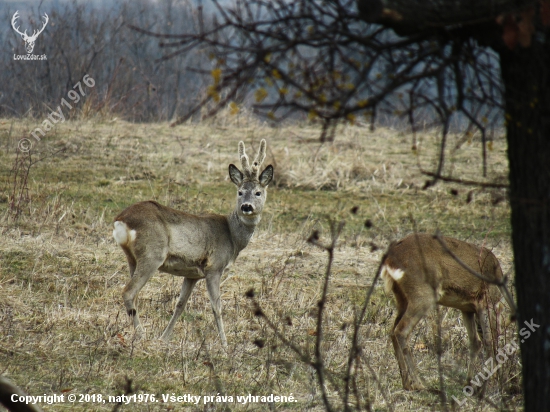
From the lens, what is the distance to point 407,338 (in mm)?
6281

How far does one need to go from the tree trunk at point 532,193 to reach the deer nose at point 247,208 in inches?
206

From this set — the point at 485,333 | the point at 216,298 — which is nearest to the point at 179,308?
the point at 216,298

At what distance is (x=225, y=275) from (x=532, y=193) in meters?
6.55

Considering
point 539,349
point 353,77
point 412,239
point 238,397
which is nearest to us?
point 353,77

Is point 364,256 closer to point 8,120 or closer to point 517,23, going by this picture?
point 517,23

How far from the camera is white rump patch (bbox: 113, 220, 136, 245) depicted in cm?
729

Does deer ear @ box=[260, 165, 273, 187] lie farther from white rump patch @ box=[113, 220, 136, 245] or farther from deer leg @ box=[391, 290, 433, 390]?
deer leg @ box=[391, 290, 433, 390]

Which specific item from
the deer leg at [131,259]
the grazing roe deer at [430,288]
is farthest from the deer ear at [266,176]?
the grazing roe deer at [430,288]

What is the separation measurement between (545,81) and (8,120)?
1583 centimetres

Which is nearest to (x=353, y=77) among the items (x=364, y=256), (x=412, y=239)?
(x=412, y=239)

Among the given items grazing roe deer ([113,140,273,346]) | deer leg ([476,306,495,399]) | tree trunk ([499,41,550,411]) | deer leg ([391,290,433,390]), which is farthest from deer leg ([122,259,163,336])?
tree trunk ([499,41,550,411])

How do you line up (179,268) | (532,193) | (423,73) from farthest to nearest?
(179,268)
(532,193)
(423,73)

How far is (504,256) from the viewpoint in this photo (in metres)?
10.6

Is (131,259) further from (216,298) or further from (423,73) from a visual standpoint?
(423,73)
